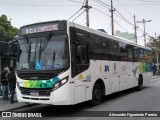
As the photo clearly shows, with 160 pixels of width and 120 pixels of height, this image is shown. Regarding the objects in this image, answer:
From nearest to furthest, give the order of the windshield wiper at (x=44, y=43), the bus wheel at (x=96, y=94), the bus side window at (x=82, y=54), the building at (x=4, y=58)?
1. the windshield wiper at (x=44, y=43)
2. the bus side window at (x=82, y=54)
3. the bus wheel at (x=96, y=94)
4. the building at (x=4, y=58)

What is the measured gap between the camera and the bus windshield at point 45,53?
994 cm

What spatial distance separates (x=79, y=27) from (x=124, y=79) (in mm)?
5725

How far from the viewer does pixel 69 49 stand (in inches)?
397

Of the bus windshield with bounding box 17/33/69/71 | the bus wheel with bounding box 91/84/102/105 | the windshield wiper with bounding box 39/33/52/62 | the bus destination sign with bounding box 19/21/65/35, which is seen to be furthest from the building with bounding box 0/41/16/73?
the windshield wiper with bounding box 39/33/52/62

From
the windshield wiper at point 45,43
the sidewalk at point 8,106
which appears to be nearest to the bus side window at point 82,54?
the windshield wiper at point 45,43

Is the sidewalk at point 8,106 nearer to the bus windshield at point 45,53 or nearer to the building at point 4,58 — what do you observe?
the bus windshield at point 45,53

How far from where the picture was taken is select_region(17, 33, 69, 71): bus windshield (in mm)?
9938

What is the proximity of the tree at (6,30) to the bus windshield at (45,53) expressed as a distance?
28.8 metres

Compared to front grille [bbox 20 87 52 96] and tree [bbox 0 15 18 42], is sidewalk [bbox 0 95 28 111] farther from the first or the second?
tree [bbox 0 15 18 42]

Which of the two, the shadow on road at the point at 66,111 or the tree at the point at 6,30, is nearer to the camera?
the shadow on road at the point at 66,111

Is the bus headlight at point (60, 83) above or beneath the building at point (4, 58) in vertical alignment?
beneath

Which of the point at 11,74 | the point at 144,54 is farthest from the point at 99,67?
the point at 144,54

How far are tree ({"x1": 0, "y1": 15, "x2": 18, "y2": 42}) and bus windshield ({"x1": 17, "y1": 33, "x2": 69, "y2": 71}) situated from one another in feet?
94.5

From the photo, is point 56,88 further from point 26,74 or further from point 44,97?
point 26,74
